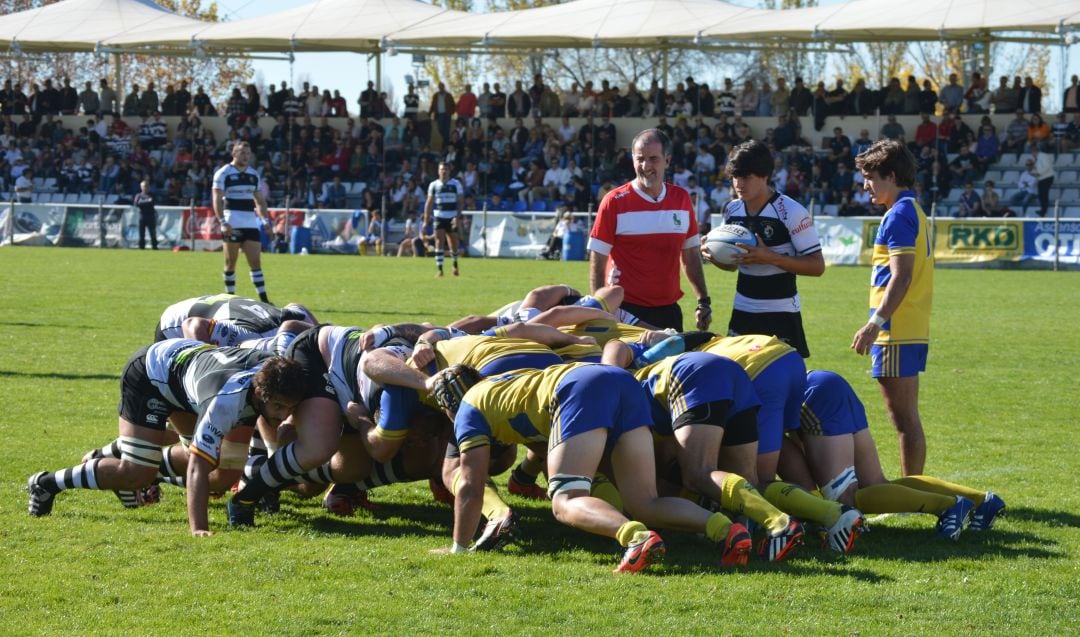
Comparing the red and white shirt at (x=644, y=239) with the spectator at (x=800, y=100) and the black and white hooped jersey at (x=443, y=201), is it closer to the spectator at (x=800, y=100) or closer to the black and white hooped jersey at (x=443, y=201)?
the black and white hooped jersey at (x=443, y=201)

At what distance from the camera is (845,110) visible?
33.7m

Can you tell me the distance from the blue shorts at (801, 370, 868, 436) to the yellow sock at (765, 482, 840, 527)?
407mm

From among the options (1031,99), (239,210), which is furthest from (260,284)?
(1031,99)

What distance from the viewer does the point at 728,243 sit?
23.6 feet

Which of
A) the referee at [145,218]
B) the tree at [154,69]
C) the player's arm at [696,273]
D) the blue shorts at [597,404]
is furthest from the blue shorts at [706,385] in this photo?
the tree at [154,69]

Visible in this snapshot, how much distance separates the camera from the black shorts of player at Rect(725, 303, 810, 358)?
738cm

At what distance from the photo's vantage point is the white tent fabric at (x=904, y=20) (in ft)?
99.2

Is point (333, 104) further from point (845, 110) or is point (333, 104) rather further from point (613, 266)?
point (613, 266)

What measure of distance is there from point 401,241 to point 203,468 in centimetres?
2528

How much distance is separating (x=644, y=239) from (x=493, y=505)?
2714mm

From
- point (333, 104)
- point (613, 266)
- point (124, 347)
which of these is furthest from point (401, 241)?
point (613, 266)

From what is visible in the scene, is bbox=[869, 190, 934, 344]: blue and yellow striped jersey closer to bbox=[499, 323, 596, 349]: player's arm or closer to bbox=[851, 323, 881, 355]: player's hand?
bbox=[851, 323, 881, 355]: player's hand

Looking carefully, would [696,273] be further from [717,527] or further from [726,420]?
[717,527]

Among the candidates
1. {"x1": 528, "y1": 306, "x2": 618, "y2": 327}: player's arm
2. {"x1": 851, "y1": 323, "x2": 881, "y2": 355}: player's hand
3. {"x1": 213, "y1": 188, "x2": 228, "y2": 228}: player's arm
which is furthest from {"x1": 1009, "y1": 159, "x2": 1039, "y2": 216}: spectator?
{"x1": 851, "y1": 323, "x2": 881, "y2": 355}: player's hand
